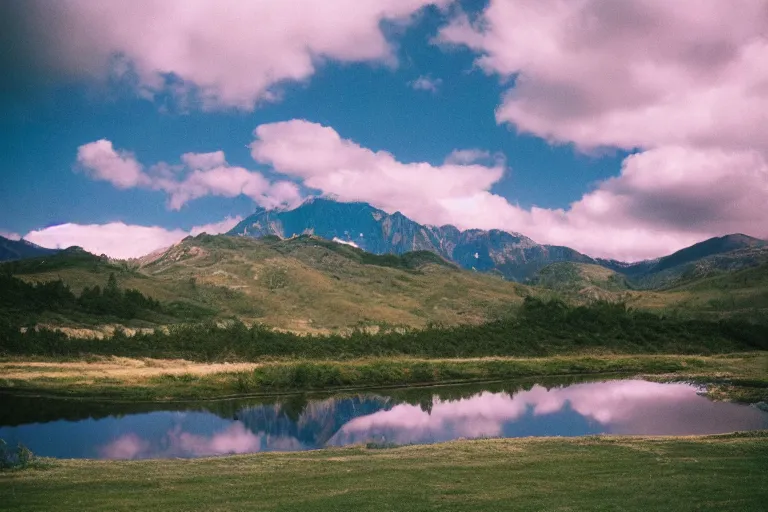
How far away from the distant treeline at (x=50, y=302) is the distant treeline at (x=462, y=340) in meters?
29.0

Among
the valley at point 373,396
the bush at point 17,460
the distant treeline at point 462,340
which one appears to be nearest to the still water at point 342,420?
the valley at point 373,396

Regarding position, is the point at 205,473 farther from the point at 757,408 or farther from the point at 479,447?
the point at 757,408

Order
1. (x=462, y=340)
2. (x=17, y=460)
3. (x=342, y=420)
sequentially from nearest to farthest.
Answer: (x=17, y=460) < (x=342, y=420) < (x=462, y=340)

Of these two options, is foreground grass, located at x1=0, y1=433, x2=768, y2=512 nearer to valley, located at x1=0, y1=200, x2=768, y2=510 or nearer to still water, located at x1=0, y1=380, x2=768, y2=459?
valley, located at x1=0, y1=200, x2=768, y2=510

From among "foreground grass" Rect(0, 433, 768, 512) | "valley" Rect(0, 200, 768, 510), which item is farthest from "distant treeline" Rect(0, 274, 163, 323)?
"foreground grass" Rect(0, 433, 768, 512)

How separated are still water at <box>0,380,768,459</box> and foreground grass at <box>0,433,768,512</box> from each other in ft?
58.7

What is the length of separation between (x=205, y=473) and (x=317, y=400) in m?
50.5

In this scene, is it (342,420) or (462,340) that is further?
(462,340)

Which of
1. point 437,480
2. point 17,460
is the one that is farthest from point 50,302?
point 437,480

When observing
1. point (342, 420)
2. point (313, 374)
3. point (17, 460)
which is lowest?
point (342, 420)

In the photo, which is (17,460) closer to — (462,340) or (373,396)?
(373,396)

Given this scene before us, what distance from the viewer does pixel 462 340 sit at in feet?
426

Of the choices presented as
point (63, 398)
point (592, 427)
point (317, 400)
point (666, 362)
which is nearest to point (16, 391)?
point (63, 398)

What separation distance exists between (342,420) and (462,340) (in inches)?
2650
